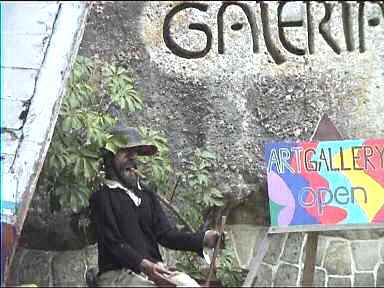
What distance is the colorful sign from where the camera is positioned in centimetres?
488

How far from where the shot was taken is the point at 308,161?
4.96m

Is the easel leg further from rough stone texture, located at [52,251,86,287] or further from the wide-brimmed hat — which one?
rough stone texture, located at [52,251,86,287]

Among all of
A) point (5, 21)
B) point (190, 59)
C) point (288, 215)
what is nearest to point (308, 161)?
point (288, 215)

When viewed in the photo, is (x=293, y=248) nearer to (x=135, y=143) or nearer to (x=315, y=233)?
(x=315, y=233)

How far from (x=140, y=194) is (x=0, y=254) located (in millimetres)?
773

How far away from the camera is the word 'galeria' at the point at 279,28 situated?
19.1 feet

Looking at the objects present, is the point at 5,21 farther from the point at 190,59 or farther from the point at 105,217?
the point at 190,59

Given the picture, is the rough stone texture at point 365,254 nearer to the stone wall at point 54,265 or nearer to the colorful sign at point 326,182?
the colorful sign at point 326,182

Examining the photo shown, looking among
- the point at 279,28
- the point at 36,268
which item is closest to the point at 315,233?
the point at 279,28

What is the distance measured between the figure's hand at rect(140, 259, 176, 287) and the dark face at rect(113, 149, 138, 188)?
472mm

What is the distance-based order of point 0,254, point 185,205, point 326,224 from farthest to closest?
point 185,205 < point 326,224 < point 0,254

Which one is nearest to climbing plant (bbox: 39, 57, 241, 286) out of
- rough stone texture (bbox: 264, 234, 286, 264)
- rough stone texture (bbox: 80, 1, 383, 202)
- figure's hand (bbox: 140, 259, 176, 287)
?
rough stone texture (bbox: 80, 1, 383, 202)

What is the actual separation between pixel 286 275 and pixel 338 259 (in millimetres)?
319

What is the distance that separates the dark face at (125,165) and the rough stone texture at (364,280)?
1.76m
